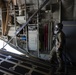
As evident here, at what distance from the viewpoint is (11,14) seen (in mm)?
6875

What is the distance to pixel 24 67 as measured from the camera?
4262mm

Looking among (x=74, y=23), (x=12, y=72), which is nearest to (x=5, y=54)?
(x=12, y=72)

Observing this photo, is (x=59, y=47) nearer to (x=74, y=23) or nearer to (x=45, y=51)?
(x=74, y=23)

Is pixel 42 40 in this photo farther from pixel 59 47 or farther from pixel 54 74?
pixel 54 74

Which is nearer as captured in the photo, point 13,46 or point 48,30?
point 48,30

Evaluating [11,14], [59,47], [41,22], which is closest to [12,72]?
[59,47]

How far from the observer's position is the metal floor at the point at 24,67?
396cm

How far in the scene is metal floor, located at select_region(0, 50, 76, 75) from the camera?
3.96 meters

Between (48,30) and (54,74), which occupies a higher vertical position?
(48,30)

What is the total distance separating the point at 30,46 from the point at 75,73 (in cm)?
255

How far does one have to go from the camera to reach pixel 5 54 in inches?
212

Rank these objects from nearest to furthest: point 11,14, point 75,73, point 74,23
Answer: point 75,73 → point 74,23 → point 11,14

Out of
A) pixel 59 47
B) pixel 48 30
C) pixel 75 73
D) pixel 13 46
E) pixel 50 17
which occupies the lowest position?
pixel 75 73

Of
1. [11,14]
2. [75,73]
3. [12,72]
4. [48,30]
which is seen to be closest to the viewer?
[12,72]
